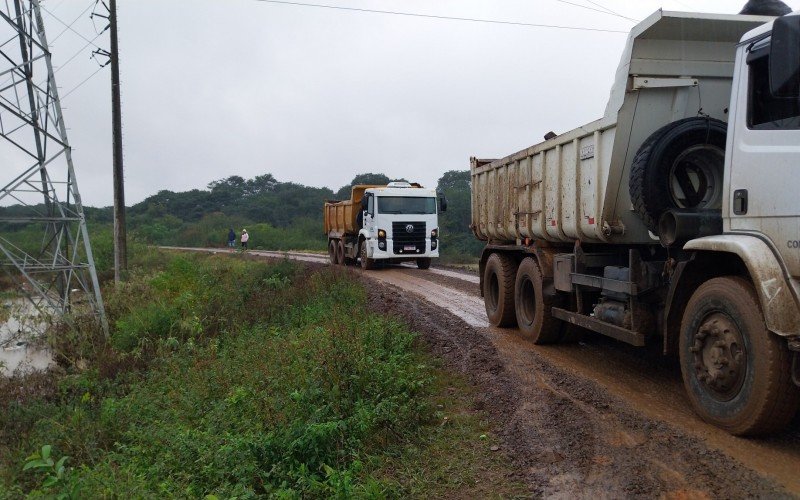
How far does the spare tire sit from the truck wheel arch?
701 millimetres

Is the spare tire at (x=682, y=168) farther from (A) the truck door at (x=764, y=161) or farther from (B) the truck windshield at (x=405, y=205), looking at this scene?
(B) the truck windshield at (x=405, y=205)

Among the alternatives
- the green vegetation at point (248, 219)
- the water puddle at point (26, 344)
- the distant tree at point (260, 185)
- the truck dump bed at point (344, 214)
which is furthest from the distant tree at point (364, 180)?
the water puddle at point (26, 344)

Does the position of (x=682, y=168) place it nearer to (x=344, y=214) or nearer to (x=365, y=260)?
(x=365, y=260)

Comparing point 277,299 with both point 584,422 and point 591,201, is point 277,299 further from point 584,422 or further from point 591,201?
point 584,422

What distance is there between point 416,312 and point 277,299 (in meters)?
4.41

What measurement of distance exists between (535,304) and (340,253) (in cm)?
1527

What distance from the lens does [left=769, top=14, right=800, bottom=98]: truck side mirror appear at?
3.62 m

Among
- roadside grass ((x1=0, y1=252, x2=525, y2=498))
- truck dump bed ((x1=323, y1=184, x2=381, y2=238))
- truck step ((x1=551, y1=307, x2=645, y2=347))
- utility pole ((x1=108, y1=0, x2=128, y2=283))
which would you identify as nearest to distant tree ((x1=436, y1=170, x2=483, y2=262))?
truck dump bed ((x1=323, y1=184, x2=381, y2=238))

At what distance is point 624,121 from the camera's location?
5730 millimetres

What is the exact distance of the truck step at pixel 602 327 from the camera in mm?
5441

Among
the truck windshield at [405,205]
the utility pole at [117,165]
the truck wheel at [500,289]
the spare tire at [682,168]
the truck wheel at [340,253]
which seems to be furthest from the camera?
the truck wheel at [340,253]

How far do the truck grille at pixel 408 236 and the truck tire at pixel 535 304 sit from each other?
10663 mm

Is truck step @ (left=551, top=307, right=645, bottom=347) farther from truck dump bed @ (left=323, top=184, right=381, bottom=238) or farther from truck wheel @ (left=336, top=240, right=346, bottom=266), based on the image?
truck wheel @ (left=336, top=240, right=346, bottom=266)

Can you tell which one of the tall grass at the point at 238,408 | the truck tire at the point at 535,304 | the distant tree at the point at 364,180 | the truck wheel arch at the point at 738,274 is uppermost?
the distant tree at the point at 364,180
